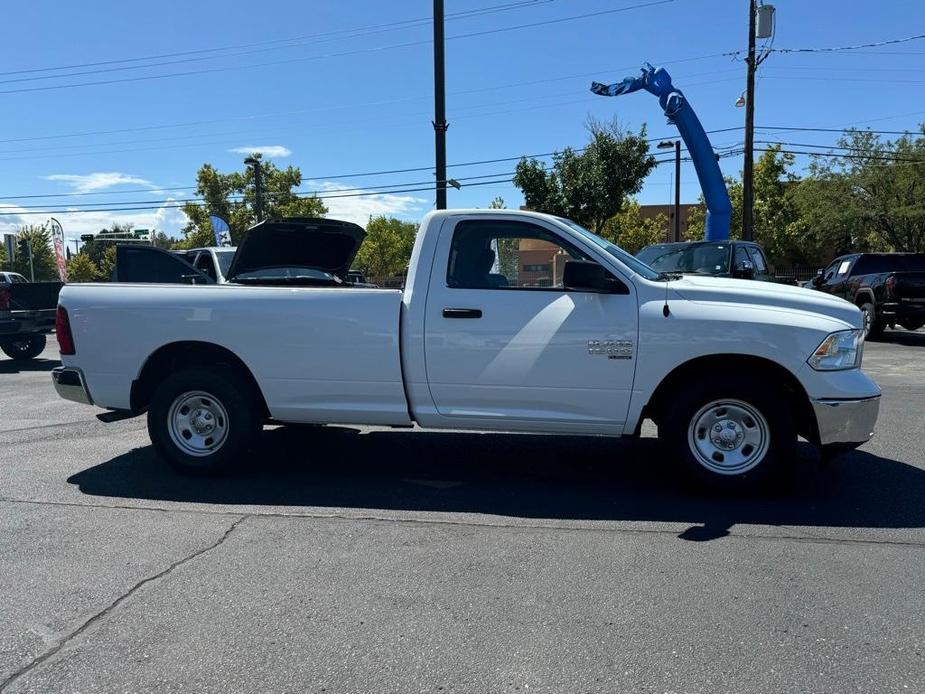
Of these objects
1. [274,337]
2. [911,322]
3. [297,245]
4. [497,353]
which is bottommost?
[911,322]

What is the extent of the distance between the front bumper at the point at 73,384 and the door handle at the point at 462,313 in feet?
9.99

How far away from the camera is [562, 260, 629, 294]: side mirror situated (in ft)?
16.5

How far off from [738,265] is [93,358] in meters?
9.87

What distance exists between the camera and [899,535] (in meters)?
4.45

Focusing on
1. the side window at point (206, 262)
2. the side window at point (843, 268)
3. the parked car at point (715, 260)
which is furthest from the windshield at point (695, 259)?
the side window at point (206, 262)

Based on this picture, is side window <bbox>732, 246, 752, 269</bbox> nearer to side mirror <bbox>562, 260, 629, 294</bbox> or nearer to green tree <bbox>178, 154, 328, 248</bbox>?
side mirror <bbox>562, 260, 629, 294</bbox>

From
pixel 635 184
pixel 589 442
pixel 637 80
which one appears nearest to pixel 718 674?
pixel 589 442

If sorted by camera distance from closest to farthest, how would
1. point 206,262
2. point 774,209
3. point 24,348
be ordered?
point 206,262 < point 24,348 < point 774,209

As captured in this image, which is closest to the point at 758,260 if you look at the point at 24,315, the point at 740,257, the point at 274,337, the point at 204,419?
the point at 740,257

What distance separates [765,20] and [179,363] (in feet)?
76.7

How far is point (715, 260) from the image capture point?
40.1ft

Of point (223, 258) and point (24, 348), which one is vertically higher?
point (223, 258)

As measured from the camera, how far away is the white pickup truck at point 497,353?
4.98 meters

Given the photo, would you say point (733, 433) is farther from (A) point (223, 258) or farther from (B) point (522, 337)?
(A) point (223, 258)
